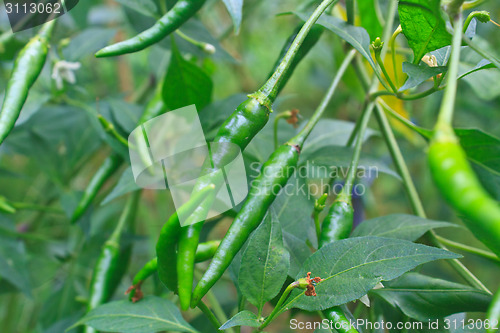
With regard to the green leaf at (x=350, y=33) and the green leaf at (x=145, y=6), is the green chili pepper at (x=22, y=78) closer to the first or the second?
the green leaf at (x=145, y=6)

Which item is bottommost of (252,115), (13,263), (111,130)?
(13,263)

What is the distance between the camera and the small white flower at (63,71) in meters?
0.60

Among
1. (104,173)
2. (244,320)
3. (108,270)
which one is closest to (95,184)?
(104,173)

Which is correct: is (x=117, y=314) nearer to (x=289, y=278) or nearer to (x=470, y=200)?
(x=289, y=278)

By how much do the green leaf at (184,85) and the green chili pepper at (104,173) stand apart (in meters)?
0.07

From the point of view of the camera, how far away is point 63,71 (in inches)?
25.2

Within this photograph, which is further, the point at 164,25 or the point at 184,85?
the point at 184,85

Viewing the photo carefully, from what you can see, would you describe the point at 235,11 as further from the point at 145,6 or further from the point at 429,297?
the point at 429,297

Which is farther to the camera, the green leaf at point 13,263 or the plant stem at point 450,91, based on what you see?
the green leaf at point 13,263

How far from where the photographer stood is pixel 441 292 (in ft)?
1.25

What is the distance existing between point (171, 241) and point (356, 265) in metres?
0.15

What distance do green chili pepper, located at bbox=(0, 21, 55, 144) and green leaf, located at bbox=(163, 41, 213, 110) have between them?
0.50 ft

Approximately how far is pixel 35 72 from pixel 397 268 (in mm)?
418

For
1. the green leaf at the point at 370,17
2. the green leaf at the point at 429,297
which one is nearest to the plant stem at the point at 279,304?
the green leaf at the point at 429,297
